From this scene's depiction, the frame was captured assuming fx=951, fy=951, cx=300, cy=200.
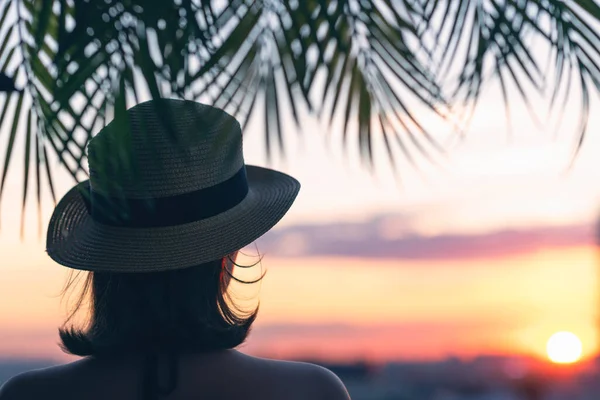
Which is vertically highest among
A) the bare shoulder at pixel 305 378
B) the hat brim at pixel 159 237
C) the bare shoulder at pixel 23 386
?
the hat brim at pixel 159 237

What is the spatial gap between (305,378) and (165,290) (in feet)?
1.02

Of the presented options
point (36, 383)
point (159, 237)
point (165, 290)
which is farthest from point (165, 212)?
point (36, 383)

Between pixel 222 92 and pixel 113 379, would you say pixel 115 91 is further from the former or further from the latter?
pixel 113 379

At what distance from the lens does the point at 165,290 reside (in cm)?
179

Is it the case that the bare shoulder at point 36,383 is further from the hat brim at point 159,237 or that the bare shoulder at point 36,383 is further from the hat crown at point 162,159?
the hat crown at point 162,159

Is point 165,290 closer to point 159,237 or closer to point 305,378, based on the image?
point 159,237

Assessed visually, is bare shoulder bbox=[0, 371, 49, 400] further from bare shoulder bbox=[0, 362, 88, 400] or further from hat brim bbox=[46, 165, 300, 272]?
hat brim bbox=[46, 165, 300, 272]

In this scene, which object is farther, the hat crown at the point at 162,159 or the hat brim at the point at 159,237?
the hat brim at the point at 159,237

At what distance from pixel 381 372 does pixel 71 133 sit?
62.5 meters

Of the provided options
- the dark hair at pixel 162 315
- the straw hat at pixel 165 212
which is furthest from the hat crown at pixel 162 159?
the dark hair at pixel 162 315

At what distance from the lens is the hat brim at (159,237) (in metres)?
1.81

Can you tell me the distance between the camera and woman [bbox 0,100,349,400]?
5.60 feet

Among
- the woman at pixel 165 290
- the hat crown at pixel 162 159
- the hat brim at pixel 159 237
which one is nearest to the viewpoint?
the hat crown at pixel 162 159

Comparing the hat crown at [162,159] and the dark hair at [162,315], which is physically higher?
the hat crown at [162,159]
